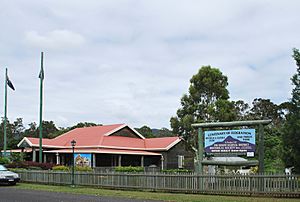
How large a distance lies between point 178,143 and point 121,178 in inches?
1037

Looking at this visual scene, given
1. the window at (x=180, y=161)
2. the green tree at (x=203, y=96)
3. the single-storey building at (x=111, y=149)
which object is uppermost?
the green tree at (x=203, y=96)

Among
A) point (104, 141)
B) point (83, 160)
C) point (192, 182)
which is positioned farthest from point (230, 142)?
point (104, 141)

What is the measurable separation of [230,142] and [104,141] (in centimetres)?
2514

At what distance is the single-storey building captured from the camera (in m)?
42.7

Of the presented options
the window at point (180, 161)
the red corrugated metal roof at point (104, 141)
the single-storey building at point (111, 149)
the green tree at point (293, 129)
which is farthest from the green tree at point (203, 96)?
the green tree at point (293, 129)

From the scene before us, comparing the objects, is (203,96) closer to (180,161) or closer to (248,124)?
(180,161)

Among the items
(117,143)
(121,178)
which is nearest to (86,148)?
(117,143)

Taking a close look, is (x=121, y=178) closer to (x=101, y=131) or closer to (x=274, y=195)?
(x=274, y=195)

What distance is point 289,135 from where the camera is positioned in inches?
595

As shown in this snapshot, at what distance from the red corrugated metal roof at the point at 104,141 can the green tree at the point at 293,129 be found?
2853 centimetres

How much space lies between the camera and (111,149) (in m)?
43.2

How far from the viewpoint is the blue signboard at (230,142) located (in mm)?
19422

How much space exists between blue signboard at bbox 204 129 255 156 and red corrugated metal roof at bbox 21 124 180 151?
74.3ft

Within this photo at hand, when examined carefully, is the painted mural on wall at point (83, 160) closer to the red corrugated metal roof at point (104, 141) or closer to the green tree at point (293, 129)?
the red corrugated metal roof at point (104, 141)
